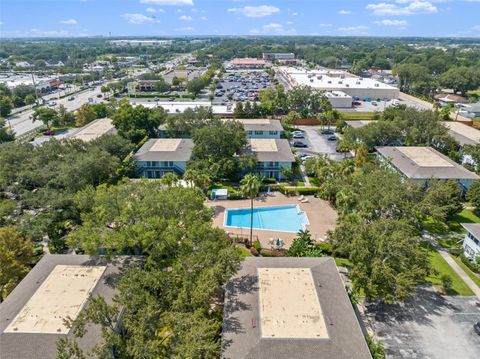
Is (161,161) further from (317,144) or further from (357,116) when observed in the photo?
(357,116)

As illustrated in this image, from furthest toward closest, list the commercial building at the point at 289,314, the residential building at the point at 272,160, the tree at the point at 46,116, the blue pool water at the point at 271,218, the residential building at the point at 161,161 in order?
1. the tree at the point at 46,116
2. the residential building at the point at 161,161
3. the residential building at the point at 272,160
4. the blue pool water at the point at 271,218
5. the commercial building at the point at 289,314

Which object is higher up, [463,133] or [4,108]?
[463,133]

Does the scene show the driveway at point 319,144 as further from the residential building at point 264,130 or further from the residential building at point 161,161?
the residential building at point 161,161

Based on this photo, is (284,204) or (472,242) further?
(284,204)

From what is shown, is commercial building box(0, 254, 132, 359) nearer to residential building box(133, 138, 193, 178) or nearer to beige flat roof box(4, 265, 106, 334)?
beige flat roof box(4, 265, 106, 334)

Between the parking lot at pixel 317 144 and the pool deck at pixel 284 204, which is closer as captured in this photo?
the pool deck at pixel 284 204

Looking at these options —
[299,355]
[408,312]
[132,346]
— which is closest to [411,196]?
[408,312]

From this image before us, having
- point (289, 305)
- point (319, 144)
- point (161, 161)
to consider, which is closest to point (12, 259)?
point (289, 305)

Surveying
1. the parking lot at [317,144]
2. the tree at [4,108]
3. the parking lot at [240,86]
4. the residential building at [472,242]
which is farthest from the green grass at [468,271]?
the tree at [4,108]
